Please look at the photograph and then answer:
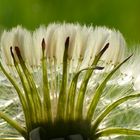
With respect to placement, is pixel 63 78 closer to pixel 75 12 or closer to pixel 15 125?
pixel 15 125

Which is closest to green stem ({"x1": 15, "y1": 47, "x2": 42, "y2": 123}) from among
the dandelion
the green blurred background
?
the dandelion

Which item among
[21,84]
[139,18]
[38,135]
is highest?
[139,18]

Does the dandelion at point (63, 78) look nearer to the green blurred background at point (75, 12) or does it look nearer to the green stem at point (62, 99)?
the green stem at point (62, 99)

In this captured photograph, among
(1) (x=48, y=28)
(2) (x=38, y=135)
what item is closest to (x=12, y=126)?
(2) (x=38, y=135)

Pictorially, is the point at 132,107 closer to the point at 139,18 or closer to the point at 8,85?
the point at 8,85

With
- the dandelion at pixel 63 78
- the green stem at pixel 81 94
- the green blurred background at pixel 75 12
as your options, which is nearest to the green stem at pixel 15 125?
the dandelion at pixel 63 78

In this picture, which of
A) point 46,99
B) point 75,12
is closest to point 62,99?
point 46,99

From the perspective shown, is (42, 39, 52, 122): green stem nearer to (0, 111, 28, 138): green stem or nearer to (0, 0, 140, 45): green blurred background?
(0, 111, 28, 138): green stem
